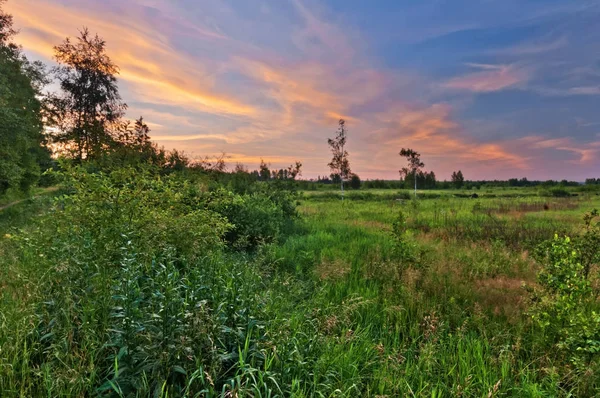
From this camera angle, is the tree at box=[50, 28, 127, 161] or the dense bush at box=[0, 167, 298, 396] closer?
the dense bush at box=[0, 167, 298, 396]

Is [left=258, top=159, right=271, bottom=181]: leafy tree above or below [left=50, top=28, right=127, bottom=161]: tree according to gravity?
below

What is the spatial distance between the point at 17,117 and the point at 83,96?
762cm

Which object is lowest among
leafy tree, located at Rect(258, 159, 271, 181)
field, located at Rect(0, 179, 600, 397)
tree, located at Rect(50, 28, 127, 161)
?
field, located at Rect(0, 179, 600, 397)

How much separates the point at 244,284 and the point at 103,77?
26658 millimetres

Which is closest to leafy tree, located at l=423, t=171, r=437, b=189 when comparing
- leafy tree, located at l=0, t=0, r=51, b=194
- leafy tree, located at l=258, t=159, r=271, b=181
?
leafy tree, located at l=258, t=159, r=271, b=181

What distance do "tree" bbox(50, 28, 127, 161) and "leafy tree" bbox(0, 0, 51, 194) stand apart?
219cm

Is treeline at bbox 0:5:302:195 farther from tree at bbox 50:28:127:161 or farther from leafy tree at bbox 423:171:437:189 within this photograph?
leafy tree at bbox 423:171:437:189

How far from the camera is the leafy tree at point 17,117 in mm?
16188

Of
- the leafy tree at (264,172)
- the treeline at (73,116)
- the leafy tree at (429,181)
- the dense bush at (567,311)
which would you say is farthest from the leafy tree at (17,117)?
the leafy tree at (429,181)

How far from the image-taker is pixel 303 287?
616 cm

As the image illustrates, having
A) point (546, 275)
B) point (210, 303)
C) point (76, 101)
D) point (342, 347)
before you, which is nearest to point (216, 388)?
point (210, 303)

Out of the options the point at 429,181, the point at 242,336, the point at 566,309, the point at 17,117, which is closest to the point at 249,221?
the point at 242,336

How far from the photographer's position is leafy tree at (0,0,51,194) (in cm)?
1619

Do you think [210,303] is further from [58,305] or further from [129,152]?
[129,152]
